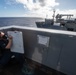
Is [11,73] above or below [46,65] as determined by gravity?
below

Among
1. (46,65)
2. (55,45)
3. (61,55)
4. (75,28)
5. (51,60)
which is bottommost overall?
(75,28)

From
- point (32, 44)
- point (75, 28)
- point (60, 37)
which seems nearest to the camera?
point (60, 37)

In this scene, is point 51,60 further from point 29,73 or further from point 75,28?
point 75,28

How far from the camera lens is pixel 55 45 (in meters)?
1.99

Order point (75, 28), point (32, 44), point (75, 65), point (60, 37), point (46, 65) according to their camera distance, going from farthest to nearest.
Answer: point (75, 28)
point (32, 44)
point (46, 65)
point (60, 37)
point (75, 65)

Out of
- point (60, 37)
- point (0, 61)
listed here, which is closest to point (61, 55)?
point (60, 37)

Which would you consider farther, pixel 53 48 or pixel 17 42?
pixel 17 42

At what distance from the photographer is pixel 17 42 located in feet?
7.61

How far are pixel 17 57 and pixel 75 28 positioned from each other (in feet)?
62.5

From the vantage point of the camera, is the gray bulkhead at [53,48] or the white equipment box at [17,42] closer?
the gray bulkhead at [53,48]

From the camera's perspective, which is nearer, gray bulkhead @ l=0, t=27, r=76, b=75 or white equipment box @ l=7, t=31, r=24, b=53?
gray bulkhead @ l=0, t=27, r=76, b=75

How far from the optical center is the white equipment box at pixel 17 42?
229 centimetres

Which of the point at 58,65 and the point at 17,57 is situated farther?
the point at 17,57

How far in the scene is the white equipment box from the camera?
2.29 metres
